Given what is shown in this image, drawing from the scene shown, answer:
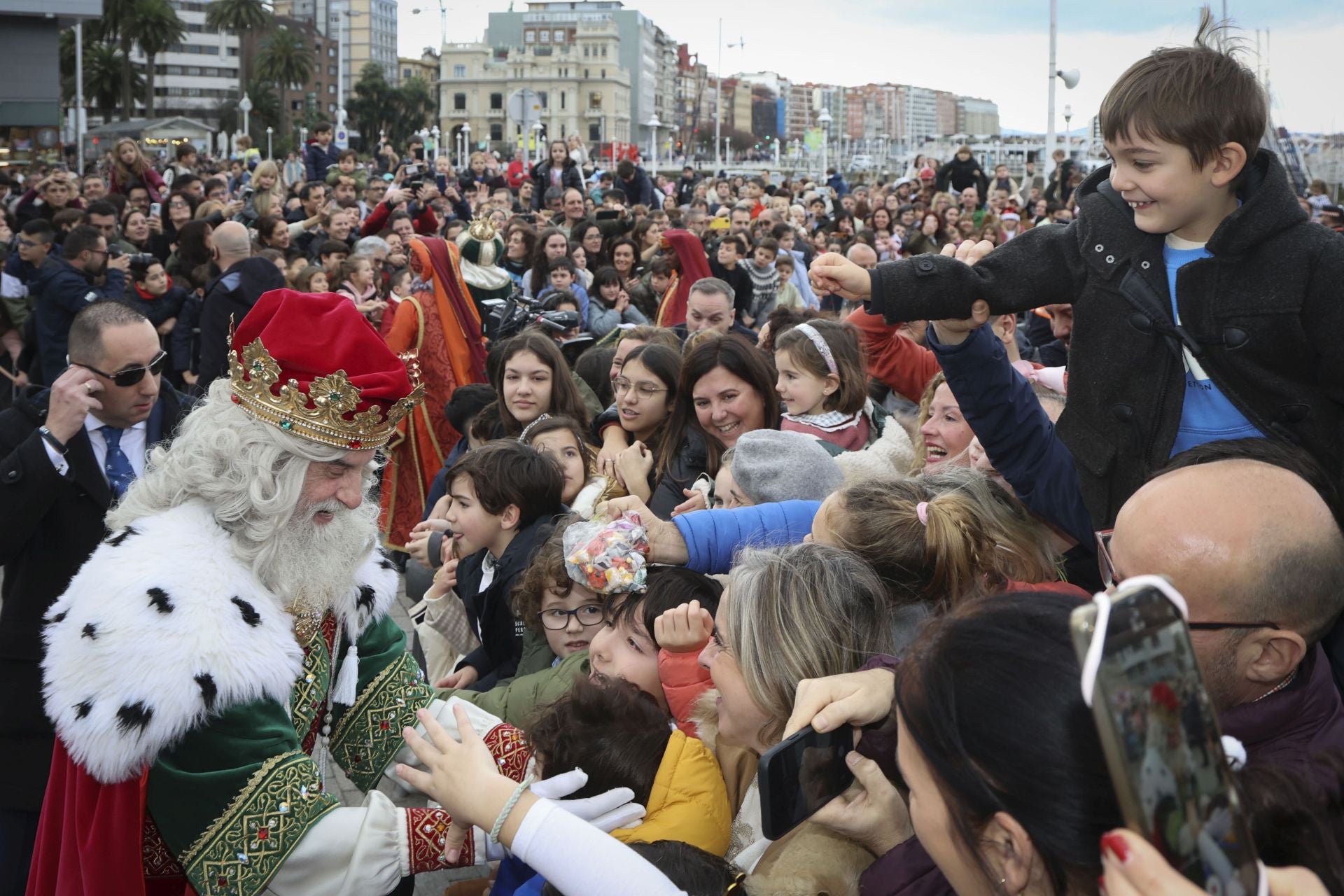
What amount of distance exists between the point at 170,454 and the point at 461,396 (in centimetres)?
383

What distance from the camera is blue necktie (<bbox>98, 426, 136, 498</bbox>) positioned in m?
4.02

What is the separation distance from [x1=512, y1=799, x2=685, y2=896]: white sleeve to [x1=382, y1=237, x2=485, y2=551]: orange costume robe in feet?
17.9

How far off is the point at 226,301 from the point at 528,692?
5.37 m

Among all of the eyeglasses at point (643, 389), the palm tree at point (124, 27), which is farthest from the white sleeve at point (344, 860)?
the palm tree at point (124, 27)

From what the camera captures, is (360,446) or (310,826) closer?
(310,826)

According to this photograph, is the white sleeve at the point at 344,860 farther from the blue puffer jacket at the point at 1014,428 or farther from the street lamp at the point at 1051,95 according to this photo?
the street lamp at the point at 1051,95

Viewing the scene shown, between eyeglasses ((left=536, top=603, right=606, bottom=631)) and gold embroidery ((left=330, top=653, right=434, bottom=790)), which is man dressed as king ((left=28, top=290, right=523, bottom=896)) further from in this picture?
eyeglasses ((left=536, top=603, right=606, bottom=631))

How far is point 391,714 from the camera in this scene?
10.1 ft

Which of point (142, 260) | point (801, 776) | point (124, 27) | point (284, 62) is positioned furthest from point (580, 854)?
point (284, 62)

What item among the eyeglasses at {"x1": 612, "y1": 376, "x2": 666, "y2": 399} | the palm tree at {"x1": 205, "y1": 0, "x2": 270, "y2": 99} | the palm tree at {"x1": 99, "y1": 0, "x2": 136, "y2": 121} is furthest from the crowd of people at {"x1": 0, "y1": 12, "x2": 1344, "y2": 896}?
the palm tree at {"x1": 205, "y1": 0, "x2": 270, "y2": 99}

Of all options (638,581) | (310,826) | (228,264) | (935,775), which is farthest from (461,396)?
(935,775)

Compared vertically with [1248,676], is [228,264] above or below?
above

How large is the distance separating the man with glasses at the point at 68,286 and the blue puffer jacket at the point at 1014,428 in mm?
7040

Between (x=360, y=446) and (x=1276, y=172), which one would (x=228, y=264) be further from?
(x=1276, y=172)
